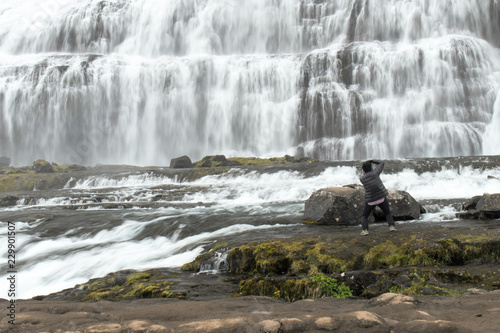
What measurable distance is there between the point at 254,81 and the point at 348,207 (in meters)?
36.2

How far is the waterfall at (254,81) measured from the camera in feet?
120

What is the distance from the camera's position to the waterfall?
3662 centimetres

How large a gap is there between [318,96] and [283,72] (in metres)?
5.49

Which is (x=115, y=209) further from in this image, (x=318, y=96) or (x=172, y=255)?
(x=318, y=96)

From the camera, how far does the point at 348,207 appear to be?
374 inches

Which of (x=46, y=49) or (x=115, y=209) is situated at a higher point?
(x=46, y=49)

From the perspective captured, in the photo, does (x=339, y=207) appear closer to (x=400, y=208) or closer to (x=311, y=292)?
(x=400, y=208)

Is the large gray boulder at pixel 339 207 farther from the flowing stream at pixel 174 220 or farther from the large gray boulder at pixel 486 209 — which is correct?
the large gray boulder at pixel 486 209

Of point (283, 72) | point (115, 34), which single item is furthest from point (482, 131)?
point (115, 34)

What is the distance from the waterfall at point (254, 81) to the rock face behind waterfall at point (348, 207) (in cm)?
2648

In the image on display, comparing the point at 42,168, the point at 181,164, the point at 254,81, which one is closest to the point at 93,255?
the point at 181,164

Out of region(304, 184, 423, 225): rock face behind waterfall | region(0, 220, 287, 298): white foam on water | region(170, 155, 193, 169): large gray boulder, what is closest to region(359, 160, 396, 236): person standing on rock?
region(304, 184, 423, 225): rock face behind waterfall

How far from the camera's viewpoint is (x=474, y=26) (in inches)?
1619

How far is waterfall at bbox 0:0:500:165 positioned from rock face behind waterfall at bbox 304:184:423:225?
26.5 meters
